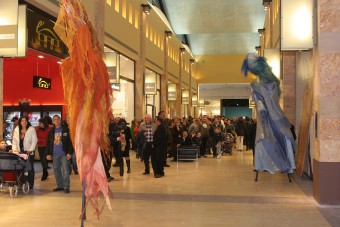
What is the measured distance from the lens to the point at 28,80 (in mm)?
18375

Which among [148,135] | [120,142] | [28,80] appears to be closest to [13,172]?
[120,142]

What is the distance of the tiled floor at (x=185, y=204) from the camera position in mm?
6996

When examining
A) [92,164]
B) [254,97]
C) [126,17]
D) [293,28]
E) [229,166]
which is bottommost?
[229,166]

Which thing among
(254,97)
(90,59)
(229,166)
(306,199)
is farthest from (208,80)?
(90,59)

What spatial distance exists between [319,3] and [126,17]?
13809mm

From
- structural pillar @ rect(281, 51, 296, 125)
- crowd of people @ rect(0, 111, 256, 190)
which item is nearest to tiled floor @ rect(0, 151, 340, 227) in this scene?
crowd of people @ rect(0, 111, 256, 190)

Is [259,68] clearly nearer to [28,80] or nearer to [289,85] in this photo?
[289,85]

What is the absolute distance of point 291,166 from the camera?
1162 cm

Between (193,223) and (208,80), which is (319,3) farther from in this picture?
(208,80)

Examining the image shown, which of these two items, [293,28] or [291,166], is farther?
[291,166]

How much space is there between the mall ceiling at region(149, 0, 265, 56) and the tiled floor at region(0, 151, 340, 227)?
83.3ft

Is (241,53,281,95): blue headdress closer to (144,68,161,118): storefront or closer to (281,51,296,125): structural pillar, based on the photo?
(281,51,296,125): structural pillar

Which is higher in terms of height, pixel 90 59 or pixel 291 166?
pixel 90 59

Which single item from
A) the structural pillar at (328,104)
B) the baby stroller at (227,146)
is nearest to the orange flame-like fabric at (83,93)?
the structural pillar at (328,104)
